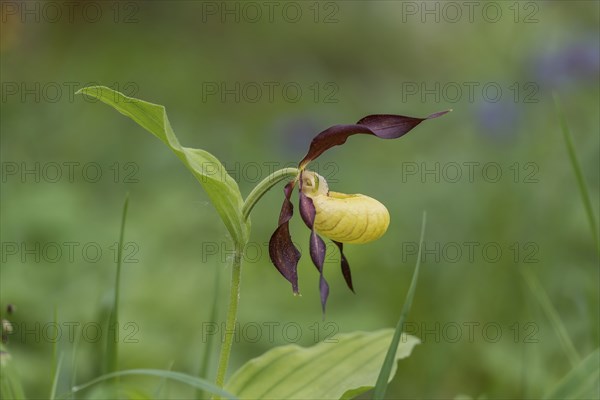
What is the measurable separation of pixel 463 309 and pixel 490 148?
898 mm

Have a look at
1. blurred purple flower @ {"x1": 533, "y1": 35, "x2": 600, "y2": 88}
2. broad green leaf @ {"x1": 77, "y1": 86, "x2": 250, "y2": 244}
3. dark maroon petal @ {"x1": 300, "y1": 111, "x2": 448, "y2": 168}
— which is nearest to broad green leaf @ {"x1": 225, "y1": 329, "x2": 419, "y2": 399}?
broad green leaf @ {"x1": 77, "y1": 86, "x2": 250, "y2": 244}

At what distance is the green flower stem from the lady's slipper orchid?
0.02 m

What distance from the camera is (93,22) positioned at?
527 cm

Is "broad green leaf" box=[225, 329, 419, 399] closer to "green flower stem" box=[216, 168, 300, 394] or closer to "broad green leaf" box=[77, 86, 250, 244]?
"green flower stem" box=[216, 168, 300, 394]

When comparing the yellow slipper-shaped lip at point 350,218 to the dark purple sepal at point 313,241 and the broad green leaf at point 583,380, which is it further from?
the broad green leaf at point 583,380

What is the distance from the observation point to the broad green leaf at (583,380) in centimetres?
98

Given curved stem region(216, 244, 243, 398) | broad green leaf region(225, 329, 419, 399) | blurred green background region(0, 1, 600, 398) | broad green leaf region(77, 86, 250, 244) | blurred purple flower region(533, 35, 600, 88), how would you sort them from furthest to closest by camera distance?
blurred purple flower region(533, 35, 600, 88), blurred green background region(0, 1, 600, 398), broad green leaf region(225, 329, 419, 399), curved stem region(216, 244, 243, 398), broad green leaf region(77, 86, 250, 244)

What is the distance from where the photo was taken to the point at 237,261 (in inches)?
38.3

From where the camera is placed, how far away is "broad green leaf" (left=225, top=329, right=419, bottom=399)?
3.49 feet

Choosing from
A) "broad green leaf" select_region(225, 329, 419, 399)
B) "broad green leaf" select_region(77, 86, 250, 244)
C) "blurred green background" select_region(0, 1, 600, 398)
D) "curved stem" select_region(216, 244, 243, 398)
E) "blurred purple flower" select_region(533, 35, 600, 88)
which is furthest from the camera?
"blurred purple flower" select_region(533, 35, 600, 88)

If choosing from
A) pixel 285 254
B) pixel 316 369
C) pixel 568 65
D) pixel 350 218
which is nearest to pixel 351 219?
pixel 350 218

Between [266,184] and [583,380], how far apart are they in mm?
518

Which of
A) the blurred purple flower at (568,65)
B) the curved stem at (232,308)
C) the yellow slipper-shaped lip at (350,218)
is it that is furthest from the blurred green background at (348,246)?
the yellow slipper-shaped lip at (350,218)

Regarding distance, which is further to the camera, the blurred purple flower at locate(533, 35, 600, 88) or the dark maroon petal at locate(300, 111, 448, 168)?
the blurred purple flower at locate(533, 35, 600, 88)
